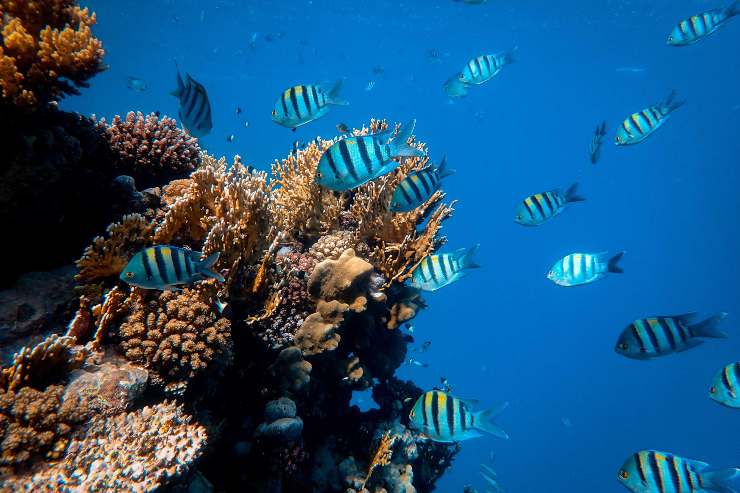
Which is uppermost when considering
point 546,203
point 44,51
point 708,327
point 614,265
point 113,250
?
point 44,51

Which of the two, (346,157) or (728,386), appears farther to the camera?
(728,386)

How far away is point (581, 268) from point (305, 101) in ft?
12.4

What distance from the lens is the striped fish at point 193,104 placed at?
13.2 feet

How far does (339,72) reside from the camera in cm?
6956

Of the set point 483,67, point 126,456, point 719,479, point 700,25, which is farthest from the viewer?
point 483,67

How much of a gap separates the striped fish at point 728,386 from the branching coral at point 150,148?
6.39m

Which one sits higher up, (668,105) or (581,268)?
(668,105)

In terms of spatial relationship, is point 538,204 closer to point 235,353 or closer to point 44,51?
point 235,353

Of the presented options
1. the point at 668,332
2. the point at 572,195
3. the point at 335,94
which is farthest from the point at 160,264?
the point at 572,195

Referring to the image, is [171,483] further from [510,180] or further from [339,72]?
[510,180]

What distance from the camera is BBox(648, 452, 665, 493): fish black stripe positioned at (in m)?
3.22

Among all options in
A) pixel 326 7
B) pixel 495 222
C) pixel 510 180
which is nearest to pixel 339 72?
pixel 326 7

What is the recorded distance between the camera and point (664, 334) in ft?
12.0

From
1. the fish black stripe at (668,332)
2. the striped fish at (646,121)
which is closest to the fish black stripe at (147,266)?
the fish black stripe at (668,332)
